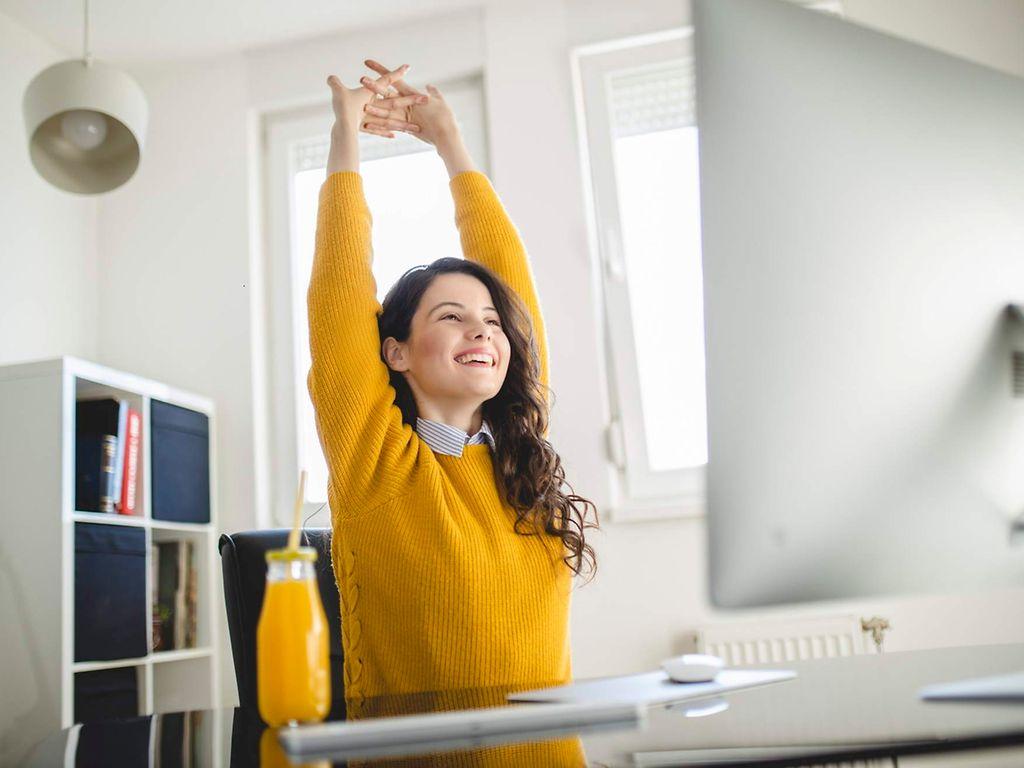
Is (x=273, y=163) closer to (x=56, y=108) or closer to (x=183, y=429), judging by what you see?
(x=183, y=429)

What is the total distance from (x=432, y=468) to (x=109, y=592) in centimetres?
157

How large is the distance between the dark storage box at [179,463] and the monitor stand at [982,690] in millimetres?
2480

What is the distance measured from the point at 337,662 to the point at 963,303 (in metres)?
1.14

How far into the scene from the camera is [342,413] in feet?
4.19

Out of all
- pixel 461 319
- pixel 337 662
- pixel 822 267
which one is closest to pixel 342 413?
pixel 461 319

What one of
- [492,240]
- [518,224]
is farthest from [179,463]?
[492,240]

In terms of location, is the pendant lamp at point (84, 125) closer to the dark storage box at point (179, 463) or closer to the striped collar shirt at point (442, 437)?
the dark storage box at point (179, 463)

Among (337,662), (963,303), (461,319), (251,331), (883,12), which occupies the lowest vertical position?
(337,662)

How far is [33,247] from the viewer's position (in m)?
Answer: 3.06

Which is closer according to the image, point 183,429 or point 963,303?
point 963,303

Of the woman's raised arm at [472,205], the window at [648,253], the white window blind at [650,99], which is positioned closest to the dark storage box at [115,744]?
the woman's raised arm at [472,205]

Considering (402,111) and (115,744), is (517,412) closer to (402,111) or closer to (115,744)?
(402,111)

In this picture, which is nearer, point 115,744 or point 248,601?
point 115,744

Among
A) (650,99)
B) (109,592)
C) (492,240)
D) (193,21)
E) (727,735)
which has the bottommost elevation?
(727,735)
